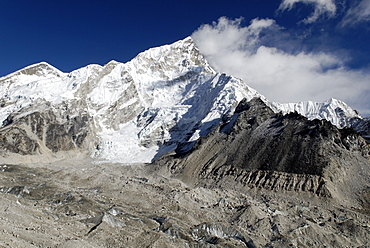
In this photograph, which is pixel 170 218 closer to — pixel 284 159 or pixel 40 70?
pixel 284 159

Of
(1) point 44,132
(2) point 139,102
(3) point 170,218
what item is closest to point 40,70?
(2) point 139,102

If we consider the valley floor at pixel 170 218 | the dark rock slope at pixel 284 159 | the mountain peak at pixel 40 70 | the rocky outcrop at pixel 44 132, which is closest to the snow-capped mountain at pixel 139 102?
the mountain peak at pixel 40 70

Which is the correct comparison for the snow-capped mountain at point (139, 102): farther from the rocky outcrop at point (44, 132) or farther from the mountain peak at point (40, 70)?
the rocky outcrop at point (44, 132)

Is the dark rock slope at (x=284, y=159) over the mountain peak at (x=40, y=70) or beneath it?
beneath

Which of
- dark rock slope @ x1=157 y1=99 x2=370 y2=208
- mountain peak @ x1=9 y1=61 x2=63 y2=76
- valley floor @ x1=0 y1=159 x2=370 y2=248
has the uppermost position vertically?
mountain peak @ x1=9 y1=61 x2=63 y2=76

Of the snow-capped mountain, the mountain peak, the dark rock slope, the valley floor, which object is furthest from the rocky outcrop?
the mountain peak

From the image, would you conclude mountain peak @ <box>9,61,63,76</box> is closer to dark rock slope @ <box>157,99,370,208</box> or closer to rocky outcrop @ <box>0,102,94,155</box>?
rocky outcrop @ <box>0,102,94,155</box>
